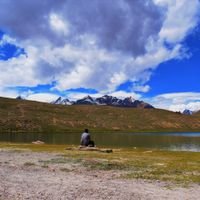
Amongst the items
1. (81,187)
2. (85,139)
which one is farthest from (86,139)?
(81,187)

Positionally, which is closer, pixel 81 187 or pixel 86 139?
A: pixel 81 187

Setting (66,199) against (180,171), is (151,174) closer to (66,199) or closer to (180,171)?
(180,171)

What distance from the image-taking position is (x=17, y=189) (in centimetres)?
1853

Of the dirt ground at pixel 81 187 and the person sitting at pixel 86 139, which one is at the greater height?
the person sitting at pixel 86 139

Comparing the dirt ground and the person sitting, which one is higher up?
the person sitting

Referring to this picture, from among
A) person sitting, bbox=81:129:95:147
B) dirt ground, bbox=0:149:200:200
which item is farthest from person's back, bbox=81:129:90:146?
dirt ground, bbox=0:149:200:200

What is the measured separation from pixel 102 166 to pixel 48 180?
9.39 meters

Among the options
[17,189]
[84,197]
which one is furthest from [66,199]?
[17,189]

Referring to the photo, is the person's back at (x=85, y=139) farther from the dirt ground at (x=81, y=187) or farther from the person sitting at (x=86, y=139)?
the dirt ground at (x=81, y=187)

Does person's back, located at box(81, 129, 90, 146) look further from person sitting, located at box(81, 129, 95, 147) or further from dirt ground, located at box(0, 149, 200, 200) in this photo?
dirt ground, located at box(0, 149, 200, 200)

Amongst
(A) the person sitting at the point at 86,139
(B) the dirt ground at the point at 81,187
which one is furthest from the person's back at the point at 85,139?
(B) the dirt ground at the point at 81,187

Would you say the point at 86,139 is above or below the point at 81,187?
above

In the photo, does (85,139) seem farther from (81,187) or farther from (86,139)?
(81,187)

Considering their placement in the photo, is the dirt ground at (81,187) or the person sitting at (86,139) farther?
the person sitting at (86,139)
